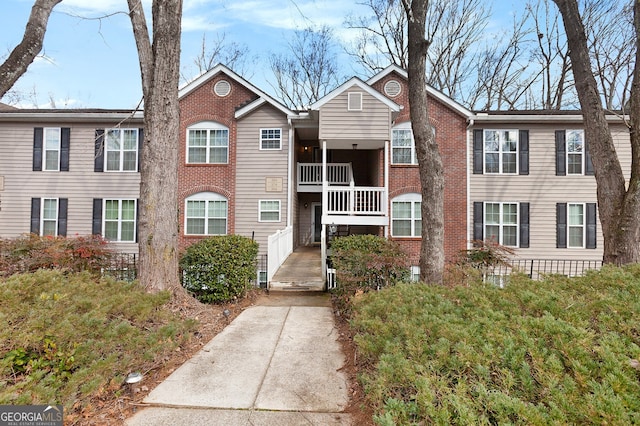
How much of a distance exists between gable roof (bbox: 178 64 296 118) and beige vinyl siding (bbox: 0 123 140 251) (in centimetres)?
409

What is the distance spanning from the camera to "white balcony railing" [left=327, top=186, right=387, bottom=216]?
1166 centimetres

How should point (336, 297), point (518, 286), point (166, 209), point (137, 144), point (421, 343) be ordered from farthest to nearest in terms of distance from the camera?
1. point (137, 144)
2. point (336, 297)
3. point (166, 209)
4. point (518, 286)
5. point (421, 343)

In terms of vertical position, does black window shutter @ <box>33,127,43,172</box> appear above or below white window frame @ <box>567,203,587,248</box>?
above

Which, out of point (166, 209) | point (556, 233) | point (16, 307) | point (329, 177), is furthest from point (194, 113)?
point (556, 233)

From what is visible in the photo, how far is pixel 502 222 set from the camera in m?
12.6

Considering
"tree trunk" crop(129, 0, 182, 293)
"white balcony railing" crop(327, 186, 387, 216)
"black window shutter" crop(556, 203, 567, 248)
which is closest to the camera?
"tree trunk" crop(129, 0, 182, 293)

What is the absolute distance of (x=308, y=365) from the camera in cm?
415

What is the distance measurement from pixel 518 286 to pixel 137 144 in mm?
14360

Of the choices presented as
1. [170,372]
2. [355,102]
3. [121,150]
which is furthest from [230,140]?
[170,372]

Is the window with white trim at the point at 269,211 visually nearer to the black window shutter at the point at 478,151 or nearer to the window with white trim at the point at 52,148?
the black window shutter at the point at 478,151

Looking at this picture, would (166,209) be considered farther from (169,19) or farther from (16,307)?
(169,19)

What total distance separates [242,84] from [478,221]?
36.6ft

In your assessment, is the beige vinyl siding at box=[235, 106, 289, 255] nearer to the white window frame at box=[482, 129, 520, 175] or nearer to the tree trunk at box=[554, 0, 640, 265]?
the white window frame at box=[482, 129, 520, 175]

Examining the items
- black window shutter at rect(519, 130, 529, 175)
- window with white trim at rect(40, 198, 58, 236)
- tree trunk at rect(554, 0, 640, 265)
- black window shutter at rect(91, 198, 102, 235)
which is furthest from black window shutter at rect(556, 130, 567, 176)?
window with white trim at rect(40, 198, 58, 236)
